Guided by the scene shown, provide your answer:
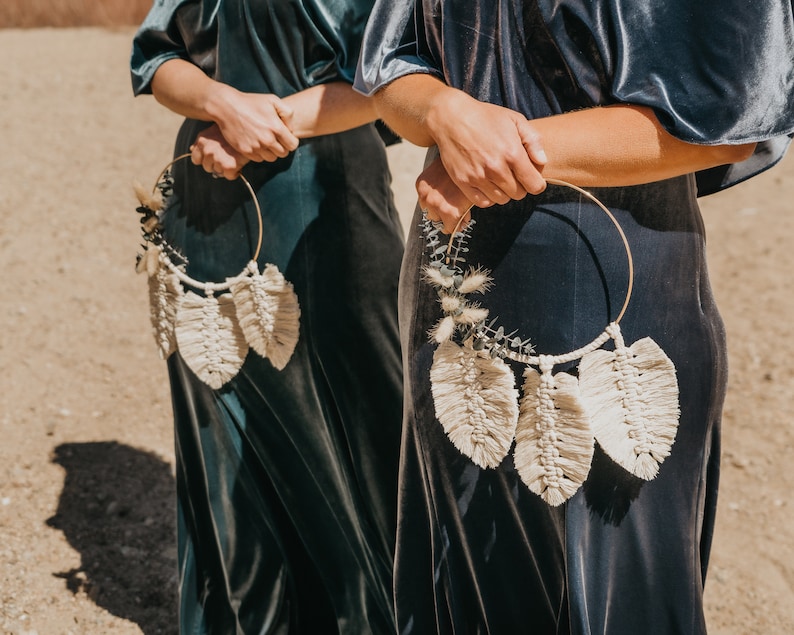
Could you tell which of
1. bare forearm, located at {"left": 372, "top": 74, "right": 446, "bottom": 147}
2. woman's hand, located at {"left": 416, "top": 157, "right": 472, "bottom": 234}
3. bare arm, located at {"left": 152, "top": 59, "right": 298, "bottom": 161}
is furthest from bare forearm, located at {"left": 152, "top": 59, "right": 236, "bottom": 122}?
woman's hand, located at {"left": 416, "top": 157, "right": 472, "bottom": 234}

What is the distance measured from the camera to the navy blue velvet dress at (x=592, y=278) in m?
1.19

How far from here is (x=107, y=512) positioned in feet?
9.70

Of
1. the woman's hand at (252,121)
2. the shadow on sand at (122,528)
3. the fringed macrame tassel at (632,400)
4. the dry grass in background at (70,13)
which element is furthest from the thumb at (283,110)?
the dry grass in background at (70,13)

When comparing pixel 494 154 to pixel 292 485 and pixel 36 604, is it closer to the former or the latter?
pixel 292 485

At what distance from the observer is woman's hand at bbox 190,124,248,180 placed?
1736 mm

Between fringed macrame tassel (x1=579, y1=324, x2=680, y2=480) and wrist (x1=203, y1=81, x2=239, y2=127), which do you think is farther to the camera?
wrist (x1=203, y1=81, x2=239, y2=127)

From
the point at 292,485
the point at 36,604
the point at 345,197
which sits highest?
the point at 345,197

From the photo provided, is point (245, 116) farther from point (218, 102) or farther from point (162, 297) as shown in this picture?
point (162, 297)

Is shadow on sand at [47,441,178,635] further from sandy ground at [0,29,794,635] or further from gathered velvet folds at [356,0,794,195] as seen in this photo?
gathered velvet folds at [356,0,794,195]

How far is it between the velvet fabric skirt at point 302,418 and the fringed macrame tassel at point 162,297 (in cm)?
4

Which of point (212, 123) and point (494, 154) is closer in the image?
point (494, 154)

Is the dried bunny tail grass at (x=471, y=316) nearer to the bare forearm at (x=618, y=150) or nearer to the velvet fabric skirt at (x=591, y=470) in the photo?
the velvet fabric skirt at (x=591, y=470)

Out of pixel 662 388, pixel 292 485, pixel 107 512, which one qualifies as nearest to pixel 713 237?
pixel 107 512

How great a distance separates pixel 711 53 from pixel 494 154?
272mm
